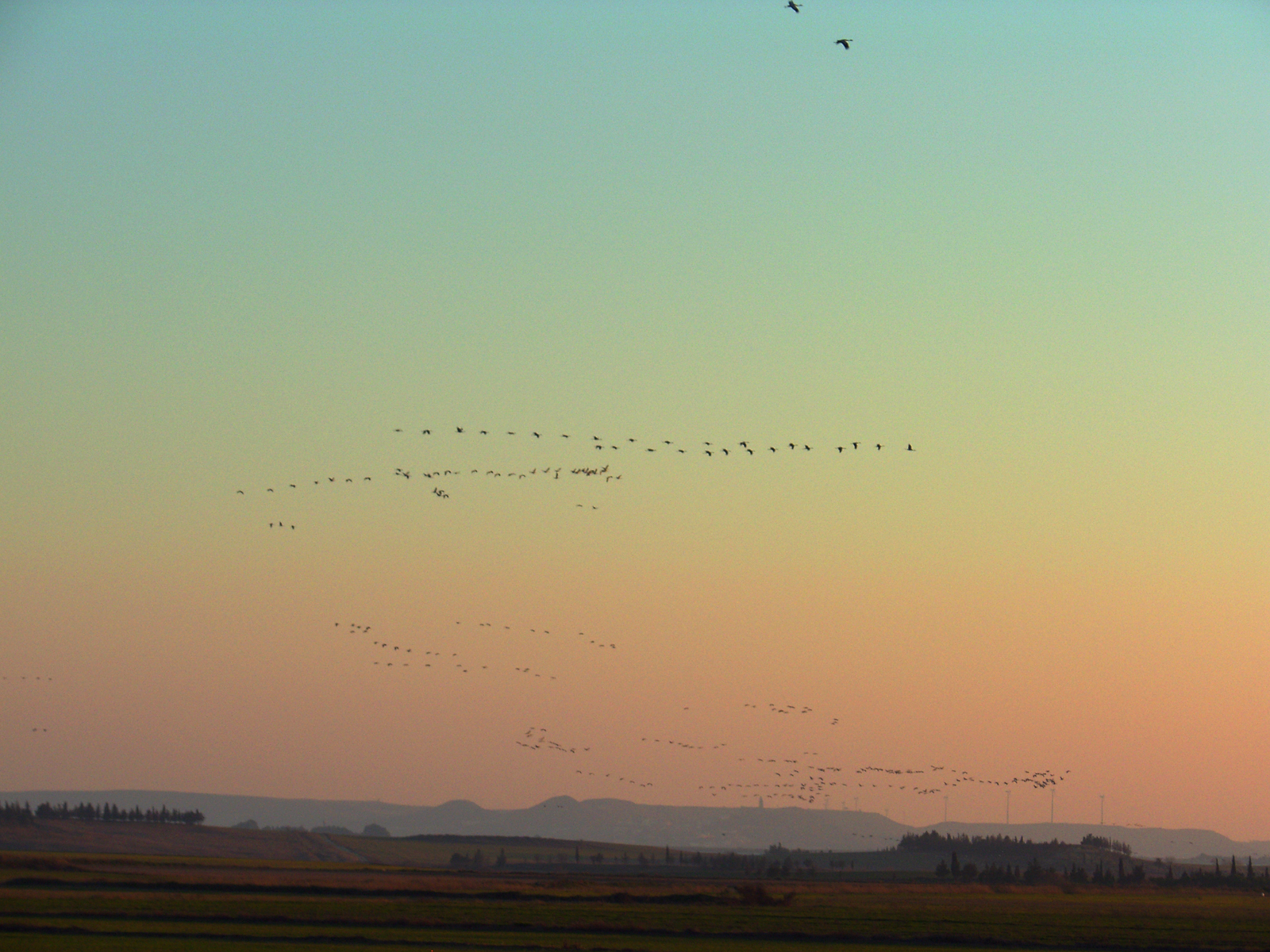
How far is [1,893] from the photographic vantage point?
89.4 m

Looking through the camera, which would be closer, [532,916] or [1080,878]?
[532,916]

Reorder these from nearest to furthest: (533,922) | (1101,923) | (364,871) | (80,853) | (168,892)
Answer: (533,922), (1101,923), (168,892), (364,871), (80,853)

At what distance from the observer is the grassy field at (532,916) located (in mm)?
69312

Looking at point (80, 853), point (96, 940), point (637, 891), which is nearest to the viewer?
point (96, 940)

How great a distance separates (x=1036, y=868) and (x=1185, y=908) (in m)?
70.6

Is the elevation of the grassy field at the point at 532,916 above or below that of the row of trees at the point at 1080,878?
above

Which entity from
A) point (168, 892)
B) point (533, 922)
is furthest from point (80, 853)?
point (533, 922)

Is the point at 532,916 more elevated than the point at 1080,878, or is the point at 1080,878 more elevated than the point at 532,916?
the point at 532,916

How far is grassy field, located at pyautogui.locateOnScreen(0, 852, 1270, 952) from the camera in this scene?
227 ft

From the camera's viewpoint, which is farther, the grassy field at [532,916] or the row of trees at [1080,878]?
the row of trees at [1080,878]

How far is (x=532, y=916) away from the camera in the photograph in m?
83.8

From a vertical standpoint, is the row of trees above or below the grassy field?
below

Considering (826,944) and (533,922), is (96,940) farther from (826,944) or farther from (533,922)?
(826,944)

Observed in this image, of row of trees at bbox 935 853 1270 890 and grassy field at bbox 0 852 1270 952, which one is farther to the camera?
row of trees at bbox 935 853 1270 890
